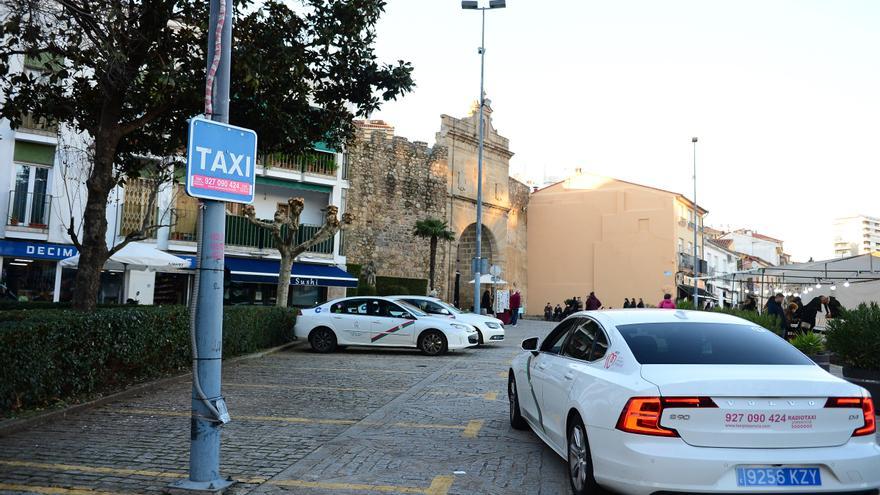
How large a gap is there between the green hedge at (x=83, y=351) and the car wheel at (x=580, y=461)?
5.68m

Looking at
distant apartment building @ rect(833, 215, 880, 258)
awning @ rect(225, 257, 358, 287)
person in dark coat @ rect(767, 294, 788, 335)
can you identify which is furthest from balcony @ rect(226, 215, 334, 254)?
distant apartment building @ rect(833, 215, 880, 258)

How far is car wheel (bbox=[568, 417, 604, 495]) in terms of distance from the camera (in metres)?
4.55

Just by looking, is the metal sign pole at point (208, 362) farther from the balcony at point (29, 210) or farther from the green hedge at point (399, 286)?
the green hedge at point (399, 286)

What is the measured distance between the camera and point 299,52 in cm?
1134

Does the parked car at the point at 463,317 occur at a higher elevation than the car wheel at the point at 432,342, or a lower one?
higher

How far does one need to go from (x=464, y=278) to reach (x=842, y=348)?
37185 millimetres

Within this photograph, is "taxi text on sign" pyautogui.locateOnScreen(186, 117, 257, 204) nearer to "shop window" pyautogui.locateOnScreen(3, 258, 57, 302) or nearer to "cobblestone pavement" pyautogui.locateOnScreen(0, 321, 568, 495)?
"cobblestone pavement" pyautogui.locateOnScreen(0, 321, 568, 495)

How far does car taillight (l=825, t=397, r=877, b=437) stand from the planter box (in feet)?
16.1

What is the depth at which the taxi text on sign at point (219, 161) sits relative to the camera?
484 cm

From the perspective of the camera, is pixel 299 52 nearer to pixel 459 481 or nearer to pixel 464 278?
pixel 459 481

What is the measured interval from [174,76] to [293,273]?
726 inches

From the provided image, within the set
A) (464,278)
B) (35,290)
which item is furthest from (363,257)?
(35,290)

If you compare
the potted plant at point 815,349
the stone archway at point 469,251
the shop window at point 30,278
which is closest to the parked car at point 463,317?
the potted plant at point 815,349

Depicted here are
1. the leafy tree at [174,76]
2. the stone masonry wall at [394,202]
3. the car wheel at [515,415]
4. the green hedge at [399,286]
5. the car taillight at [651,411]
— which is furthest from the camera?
the stone masonry wall at [394,202]
